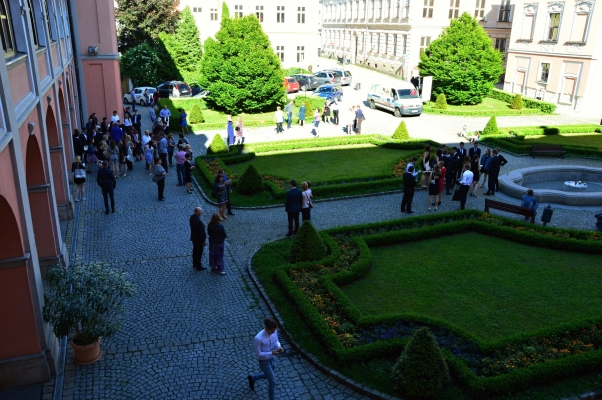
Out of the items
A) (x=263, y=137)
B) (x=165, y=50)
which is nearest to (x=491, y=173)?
(x=263, y=137)

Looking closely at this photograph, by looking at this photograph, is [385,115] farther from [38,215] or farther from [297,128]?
[38,215]

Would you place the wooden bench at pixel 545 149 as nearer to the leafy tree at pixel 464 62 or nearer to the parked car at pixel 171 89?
the leafy tree at pixel 464 62

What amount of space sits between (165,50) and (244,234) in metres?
33.4

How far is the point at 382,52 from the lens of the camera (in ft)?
177

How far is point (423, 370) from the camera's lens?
7.90m

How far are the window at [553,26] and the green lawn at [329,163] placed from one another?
21.2 metres

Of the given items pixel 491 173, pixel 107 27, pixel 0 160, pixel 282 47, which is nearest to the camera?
pixel 0 160

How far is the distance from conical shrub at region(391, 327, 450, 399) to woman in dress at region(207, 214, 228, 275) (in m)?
5.47

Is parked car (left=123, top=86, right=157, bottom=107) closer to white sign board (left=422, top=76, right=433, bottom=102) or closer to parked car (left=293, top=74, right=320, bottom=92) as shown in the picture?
parked car (left=293, top=74, right=320, bottom=92)

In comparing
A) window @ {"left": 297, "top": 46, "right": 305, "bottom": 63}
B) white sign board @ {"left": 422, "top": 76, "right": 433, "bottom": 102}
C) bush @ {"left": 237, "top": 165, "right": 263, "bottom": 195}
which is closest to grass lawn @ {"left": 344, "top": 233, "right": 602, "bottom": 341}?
bush @ {"left": 237, "top": 165, "right": 263, "bottom": 195}

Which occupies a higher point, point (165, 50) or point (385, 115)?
point (165, 50)

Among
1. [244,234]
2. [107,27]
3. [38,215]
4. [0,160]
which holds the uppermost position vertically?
[107,27]

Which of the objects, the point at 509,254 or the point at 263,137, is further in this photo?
the point at 263,137

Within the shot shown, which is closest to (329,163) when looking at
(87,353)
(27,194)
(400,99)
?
(400,99)
